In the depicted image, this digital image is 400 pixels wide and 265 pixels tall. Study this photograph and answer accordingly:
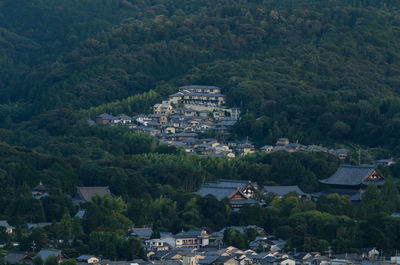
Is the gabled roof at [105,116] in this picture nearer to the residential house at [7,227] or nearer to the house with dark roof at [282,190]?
the house with dark roof at [282,190]

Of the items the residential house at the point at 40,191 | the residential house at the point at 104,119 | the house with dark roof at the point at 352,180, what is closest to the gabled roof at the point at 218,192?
the house with dark roof at the point at 352,180

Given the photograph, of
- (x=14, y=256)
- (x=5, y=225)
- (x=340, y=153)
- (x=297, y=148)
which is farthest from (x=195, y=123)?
(x=14, y=256)

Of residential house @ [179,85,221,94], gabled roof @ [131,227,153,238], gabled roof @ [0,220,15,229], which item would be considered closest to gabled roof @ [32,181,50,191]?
gabled roof @ [0,220,15,229]

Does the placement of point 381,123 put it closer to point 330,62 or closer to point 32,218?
point 330,62

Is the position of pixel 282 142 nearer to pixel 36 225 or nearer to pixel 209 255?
pixel 36 225

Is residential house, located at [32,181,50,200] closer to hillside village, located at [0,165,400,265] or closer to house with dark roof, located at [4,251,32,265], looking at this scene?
hillside village, located at [0,165,400,265]

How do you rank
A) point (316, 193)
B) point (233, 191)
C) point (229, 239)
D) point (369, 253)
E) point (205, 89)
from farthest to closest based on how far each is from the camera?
1. point (205, 89)
2. point (316, 193)
3. point (233, 191)
4. point (229, 239)
5. point (369, 253)
